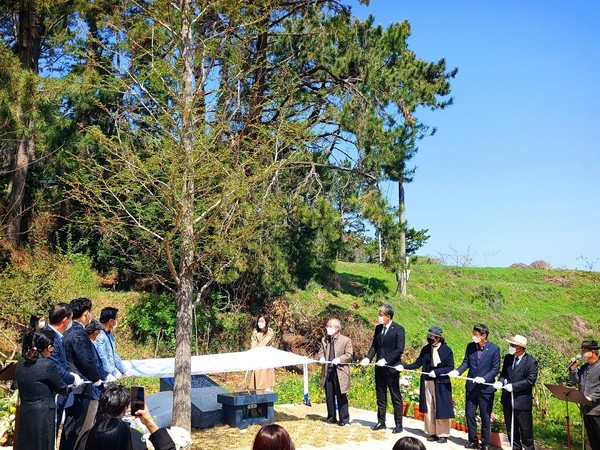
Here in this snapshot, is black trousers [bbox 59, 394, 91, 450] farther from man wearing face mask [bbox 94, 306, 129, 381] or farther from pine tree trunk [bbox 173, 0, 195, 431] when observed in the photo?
pine tree trunk [bbox 173, 0, 195, 431]

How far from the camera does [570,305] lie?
26.5 metres

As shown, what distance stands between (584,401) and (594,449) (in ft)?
1.95

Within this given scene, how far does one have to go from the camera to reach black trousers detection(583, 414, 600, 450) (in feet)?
21.4

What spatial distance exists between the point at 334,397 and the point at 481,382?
2.19m

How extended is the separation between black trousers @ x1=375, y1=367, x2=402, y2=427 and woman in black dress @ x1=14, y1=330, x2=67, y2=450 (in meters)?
4.56

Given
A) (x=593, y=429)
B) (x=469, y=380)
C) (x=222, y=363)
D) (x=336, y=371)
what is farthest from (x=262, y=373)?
(x=593, y=429)

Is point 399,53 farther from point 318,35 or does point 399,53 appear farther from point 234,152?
point 234,152

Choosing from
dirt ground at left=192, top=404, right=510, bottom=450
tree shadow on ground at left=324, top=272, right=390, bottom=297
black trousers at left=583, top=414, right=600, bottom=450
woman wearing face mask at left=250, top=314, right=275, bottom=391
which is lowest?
dirt ground at left=192, top=404, right=510, bottom=450

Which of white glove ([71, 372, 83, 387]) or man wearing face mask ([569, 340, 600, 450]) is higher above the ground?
white glove ([71, 372, 83, 387])

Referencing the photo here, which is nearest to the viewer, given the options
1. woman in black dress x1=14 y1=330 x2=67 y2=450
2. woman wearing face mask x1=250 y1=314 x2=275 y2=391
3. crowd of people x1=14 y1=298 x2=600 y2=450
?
crowd of people x1=14 y1=298 x2=600 y2=450

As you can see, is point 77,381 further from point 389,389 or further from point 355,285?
point 355,285

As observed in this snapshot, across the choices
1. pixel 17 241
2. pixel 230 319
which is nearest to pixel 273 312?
pixel 230 319

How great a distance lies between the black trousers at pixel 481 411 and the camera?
24.3 feet

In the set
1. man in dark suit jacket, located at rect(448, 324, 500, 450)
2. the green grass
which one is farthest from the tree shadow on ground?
man in dark suit jacket, located at rect(448, 324, 500, 450)
